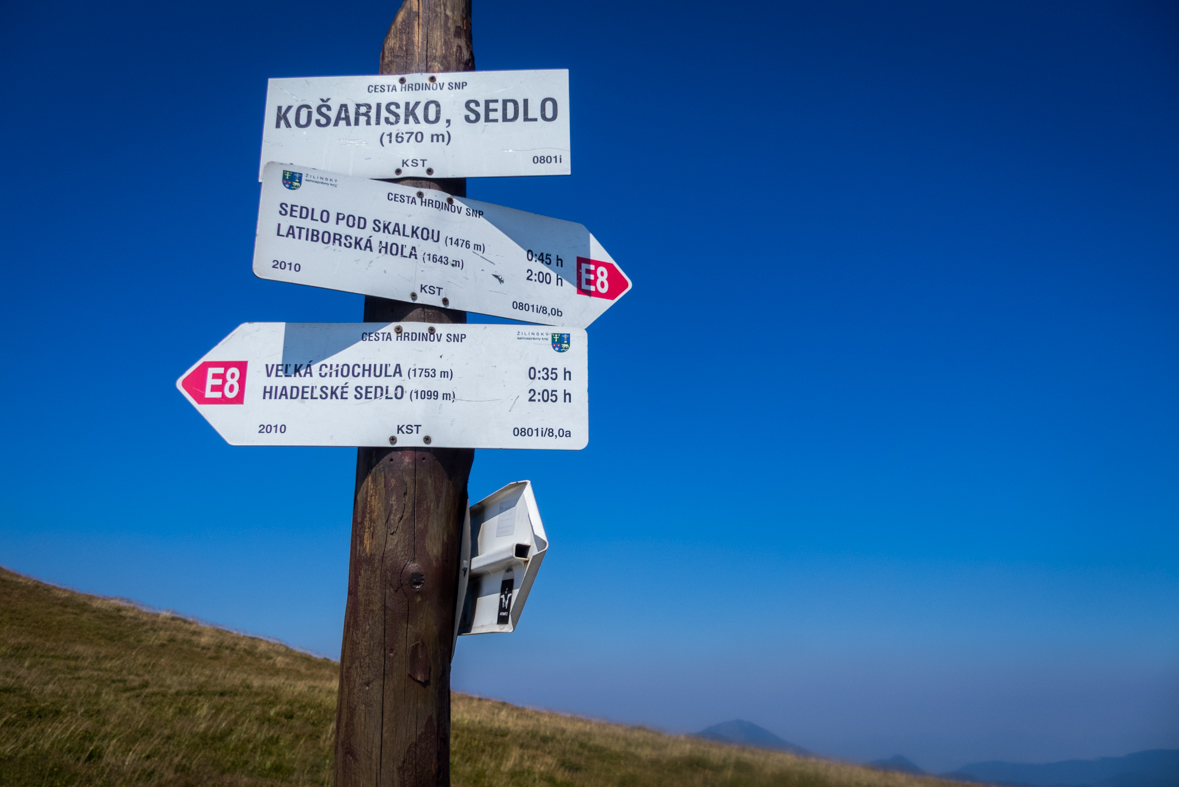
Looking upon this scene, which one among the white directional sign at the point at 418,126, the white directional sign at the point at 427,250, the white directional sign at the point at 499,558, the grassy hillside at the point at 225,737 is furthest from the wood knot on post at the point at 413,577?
the grassy hillside at the point at 225,737

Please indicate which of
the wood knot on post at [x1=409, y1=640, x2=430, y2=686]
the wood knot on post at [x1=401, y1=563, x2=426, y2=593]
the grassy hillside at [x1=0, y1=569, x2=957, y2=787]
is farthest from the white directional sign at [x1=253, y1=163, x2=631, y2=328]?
the grassy hillside at [x1=0, y1=569, x2=957, y2=787]

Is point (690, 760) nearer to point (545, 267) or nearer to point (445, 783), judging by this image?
point (445, 783)

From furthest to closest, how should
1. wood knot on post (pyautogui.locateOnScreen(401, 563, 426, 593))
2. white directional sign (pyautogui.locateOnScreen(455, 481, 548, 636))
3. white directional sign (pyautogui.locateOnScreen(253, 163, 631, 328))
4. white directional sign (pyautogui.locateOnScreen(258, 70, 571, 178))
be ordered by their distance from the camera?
white directional sign (pyautogui.locateOnScreen(258, 70, 571, 178)), white directional sign (pyautogui.locateOnScreen(253, 163, 631, 328)), wood knot on post (pyautogui.locateOnScreen(401, 563, 426, 593)), white directional sign (pyautogui.locateOnScreen(455, 481, 548, 636))

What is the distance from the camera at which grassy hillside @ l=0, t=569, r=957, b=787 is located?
7016 mm

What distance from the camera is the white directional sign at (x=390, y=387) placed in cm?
235

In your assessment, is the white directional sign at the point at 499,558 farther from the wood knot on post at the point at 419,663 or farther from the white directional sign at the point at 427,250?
the white directional sign at the point at 427,250

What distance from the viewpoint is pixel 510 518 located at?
2291mm

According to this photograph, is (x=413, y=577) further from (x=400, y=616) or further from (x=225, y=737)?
(x=225, y=737)

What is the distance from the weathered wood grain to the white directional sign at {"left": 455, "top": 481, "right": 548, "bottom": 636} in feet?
0.18

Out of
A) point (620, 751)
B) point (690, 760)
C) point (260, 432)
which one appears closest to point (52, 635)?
point (620, 751)

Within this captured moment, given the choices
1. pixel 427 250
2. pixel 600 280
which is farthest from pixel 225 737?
pixel 600 280

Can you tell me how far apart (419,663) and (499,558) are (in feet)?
1.53

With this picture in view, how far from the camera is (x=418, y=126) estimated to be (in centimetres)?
270

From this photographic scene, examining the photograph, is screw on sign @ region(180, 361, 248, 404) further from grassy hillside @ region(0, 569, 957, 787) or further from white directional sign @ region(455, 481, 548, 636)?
grassy hillside @ region(0, 569, 957, 787)
